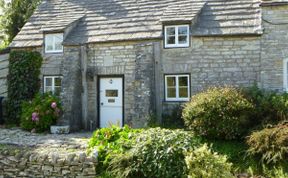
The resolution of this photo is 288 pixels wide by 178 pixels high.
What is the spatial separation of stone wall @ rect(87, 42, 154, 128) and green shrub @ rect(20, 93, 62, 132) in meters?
1.43

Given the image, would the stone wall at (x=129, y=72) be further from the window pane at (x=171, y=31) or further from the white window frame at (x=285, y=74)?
the white window frame at (x=285, y=74)

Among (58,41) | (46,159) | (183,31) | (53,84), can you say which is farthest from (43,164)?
(58,41)

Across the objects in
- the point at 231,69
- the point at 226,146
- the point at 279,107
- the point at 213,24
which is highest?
the point at 213,24

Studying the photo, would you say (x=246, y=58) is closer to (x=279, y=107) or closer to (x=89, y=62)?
(x=279, y=107)

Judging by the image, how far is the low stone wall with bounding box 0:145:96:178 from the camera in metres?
9.75

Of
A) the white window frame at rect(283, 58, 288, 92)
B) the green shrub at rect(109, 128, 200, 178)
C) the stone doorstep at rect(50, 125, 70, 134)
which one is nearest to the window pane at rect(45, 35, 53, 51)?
the stone doorstep at rect(50, 125, 70, 134)

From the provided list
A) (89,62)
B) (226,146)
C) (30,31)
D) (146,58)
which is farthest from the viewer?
(30,31)

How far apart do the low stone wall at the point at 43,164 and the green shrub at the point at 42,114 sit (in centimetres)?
373

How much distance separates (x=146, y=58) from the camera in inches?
563

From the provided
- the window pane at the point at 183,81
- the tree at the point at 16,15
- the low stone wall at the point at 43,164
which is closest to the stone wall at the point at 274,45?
the window pane at the point at 183,81

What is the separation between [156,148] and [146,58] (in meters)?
5.94

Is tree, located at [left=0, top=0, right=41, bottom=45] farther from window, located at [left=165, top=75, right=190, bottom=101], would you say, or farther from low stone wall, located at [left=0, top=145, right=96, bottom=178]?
low stone wall, located at [left=0, top=145, right=96, bottom=178]

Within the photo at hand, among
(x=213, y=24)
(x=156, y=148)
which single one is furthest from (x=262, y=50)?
(x=156, y=148)

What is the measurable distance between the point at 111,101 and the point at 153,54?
108 inches
